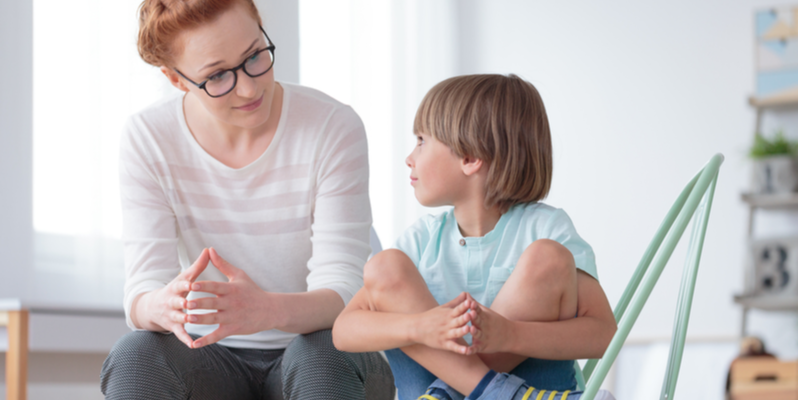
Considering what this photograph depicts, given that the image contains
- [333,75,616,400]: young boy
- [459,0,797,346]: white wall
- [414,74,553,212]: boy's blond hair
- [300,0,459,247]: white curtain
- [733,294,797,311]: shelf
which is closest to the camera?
[333,75,616,400]: young boy

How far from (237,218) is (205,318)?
0.93 feet

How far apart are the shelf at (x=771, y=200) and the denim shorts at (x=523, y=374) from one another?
9.11ft

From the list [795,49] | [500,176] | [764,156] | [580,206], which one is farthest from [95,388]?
[795,49]

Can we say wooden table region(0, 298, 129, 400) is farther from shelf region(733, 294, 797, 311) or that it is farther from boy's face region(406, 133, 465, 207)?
shelf region(733, 294, 797, 311)

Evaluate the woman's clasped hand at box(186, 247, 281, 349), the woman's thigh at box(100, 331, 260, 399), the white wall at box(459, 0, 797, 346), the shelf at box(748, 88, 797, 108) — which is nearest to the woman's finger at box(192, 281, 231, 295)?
the woman's clasped hand at box(186, 247, 281, 349)

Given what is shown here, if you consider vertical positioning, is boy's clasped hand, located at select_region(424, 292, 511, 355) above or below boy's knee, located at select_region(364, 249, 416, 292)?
below

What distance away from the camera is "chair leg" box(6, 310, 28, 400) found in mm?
1313

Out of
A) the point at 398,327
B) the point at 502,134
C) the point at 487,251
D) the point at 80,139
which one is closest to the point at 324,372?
the point at 398,327

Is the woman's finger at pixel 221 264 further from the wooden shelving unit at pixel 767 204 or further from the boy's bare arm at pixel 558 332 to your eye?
the wooden shelving unit at pixel 767 204

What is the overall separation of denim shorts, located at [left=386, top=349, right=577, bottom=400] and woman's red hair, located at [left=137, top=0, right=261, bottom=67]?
1.86 feet

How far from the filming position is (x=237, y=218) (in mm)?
1133

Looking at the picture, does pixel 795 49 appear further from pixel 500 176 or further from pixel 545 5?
pixel 500 176

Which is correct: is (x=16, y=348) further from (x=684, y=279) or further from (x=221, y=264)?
(x=684, y=279)

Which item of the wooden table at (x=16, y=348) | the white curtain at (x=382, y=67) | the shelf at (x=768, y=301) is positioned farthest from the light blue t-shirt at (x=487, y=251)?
the shelf at (x=768, y=301)
